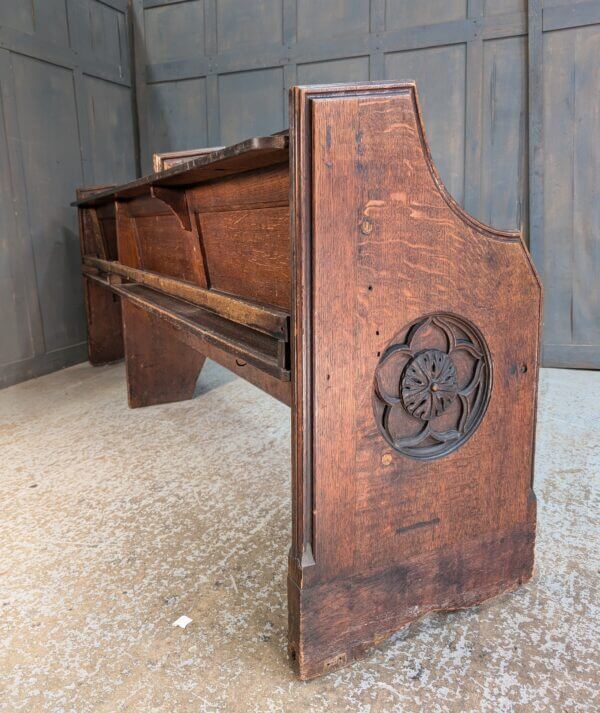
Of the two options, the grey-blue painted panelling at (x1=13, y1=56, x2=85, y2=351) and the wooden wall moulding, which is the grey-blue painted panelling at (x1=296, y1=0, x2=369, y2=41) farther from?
the wooden wall moulding

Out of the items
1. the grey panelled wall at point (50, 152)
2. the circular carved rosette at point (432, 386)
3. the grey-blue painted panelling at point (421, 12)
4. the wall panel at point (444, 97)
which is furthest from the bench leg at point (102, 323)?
the circular carved rosette at point (432, 386)

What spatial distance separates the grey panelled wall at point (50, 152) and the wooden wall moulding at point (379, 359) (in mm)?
2367

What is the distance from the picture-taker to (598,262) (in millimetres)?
3586

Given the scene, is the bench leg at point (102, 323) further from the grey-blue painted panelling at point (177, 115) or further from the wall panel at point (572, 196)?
the wall panel at point (572, 196)

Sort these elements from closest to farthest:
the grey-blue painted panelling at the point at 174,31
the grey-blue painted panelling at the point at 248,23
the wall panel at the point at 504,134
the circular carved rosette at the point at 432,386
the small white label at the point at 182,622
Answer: the circular carved rosette at the point at 432,386
the small white label at the point at 182,622
the wall panel at the point at 504,134
the grey-blue painted panelling at the point at 248,23
the grey-blue painted panelling at the point at 174,31

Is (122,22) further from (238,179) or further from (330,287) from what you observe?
(330,287)

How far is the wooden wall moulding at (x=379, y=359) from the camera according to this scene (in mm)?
1102

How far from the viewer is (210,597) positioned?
1.49m

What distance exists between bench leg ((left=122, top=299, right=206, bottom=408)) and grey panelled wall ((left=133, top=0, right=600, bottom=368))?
6.42ft

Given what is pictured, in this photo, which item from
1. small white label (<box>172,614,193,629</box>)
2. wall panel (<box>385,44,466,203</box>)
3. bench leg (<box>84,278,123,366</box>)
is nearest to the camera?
small white label (<box>172,614,193,629</box>)

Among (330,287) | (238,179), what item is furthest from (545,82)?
(330,287)

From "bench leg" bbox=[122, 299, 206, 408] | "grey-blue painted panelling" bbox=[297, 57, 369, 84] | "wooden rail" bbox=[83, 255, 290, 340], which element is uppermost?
"grey-blue painted panelling" bbox=[297, 57, 369, 84]

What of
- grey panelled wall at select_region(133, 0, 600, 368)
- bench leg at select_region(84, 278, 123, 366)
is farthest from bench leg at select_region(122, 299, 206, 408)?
grey panelled wall at select_region(133, 0, 600, 368)

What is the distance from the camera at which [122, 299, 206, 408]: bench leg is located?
2.93 metres
